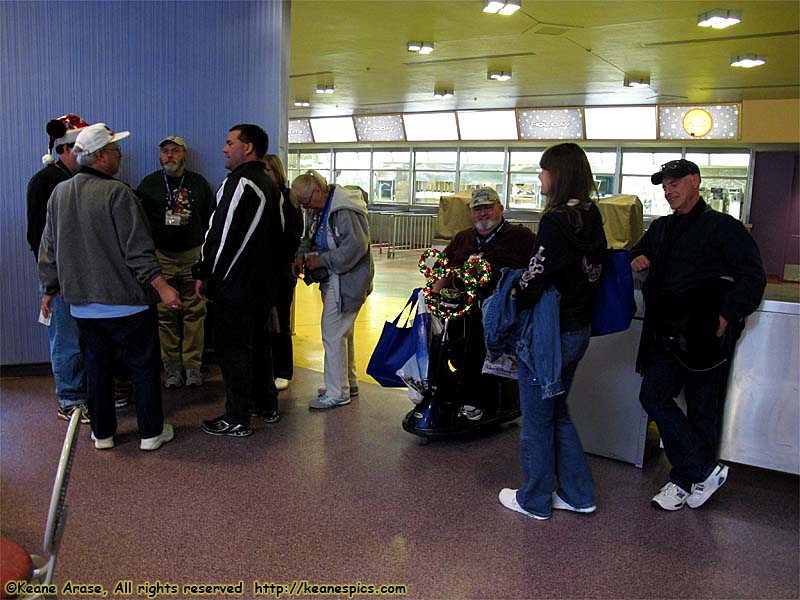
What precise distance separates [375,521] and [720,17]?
20.5 ft

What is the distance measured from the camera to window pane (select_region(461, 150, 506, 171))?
17.4m

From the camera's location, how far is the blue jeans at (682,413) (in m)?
2.98

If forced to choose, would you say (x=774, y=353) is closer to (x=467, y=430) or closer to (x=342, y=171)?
(x=467, y=430)

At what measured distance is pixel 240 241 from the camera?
3449mm

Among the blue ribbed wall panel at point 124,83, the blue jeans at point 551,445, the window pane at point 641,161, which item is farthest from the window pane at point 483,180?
the blue jeans at point 551,445

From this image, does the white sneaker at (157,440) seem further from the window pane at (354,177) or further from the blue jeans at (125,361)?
the window pane at (354,177)

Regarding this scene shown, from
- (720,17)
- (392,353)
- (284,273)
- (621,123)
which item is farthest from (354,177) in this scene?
(392,353)

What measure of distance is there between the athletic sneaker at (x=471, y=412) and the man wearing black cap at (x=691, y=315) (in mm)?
1021

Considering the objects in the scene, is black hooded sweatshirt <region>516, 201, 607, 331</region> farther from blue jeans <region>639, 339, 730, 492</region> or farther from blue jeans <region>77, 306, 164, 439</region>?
blue jeans <region>77, 306, 164, 439</region>

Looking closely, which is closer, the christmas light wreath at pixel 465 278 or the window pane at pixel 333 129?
the christmas light wreath at pixel 465 278

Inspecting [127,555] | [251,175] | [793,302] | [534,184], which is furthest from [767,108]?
[127,555]

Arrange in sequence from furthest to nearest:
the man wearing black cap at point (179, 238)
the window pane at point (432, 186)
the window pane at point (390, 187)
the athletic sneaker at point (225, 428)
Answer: the window pane at point (390, 187), the window pane at point (432, 186), the man wearing black cap at point (179, 238), the athletic sneaker at point (225, 428)

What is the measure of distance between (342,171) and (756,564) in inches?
727

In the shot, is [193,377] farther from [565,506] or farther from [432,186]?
[432,186]
